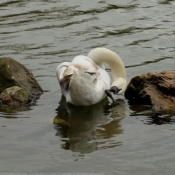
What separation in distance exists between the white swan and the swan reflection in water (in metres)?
0.17

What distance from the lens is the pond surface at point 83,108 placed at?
7.39m

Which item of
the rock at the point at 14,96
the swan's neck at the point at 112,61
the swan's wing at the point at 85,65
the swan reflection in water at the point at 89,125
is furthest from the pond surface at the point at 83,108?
the swan's wing at the point at 85,65

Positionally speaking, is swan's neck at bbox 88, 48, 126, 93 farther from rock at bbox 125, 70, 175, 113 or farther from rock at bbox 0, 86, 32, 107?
rock at bbox 0, 86, 32, 107

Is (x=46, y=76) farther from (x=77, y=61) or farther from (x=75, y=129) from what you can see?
(x=75, y=129)

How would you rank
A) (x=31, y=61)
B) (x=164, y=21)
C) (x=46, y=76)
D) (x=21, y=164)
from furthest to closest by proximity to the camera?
(x=164, y=21)
(x=31, y=61)
(x=46, y=76)
(x=21, y=164)

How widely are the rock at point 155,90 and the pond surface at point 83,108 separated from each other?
0.29 metres

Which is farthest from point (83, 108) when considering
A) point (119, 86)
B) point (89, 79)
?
point (119, 86)

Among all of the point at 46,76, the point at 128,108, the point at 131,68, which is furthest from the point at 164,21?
the point at 128,108

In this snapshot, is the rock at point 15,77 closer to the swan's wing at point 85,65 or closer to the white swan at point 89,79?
the white swan at point 89,79

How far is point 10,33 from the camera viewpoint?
14500 millimetres

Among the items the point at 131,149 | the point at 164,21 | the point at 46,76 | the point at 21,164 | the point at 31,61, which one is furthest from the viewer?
the point at 164,21

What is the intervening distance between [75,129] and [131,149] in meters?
1.18

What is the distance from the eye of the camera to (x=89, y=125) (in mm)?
8844

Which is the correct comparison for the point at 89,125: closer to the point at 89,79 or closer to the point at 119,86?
the point at 89,79
